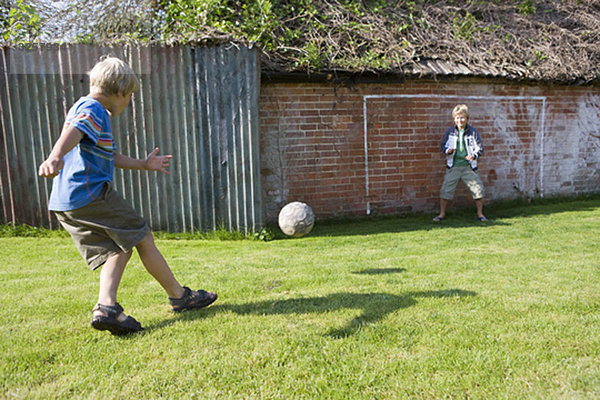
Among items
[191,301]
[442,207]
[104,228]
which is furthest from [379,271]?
[442,207]

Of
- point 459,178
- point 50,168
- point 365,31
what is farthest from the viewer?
point 365,31

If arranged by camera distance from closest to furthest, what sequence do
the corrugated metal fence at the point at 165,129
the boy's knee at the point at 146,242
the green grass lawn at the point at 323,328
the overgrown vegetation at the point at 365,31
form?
the green grass lawn at the point at 323,328
the boy's knee at the point at 146,242
the corrugated metal fence at the point at 165,129
the overgrown vegetation at the point at 365,31

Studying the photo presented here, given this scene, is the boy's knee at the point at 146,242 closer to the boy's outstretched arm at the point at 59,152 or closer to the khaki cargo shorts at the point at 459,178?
the boy's outstretched arm at the point at 59,152

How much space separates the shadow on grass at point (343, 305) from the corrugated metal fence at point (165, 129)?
3.02 meters

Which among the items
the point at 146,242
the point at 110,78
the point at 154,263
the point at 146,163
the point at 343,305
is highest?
the point at 110,78

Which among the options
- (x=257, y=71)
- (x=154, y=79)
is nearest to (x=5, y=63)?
(x=154, y=79)

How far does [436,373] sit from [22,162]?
243 inches

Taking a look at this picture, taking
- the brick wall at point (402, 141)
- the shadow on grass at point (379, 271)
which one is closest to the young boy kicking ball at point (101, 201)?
the shadow on grass at point (379, 271)

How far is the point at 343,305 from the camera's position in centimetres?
343

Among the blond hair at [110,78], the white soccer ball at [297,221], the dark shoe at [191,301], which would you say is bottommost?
the dark shoe at [191,301]

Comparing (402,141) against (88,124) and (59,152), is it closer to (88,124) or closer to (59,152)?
(88,124)

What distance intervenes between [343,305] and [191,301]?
3.74 feet

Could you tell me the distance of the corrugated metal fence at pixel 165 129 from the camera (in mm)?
6188

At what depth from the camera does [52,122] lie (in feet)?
20.5
